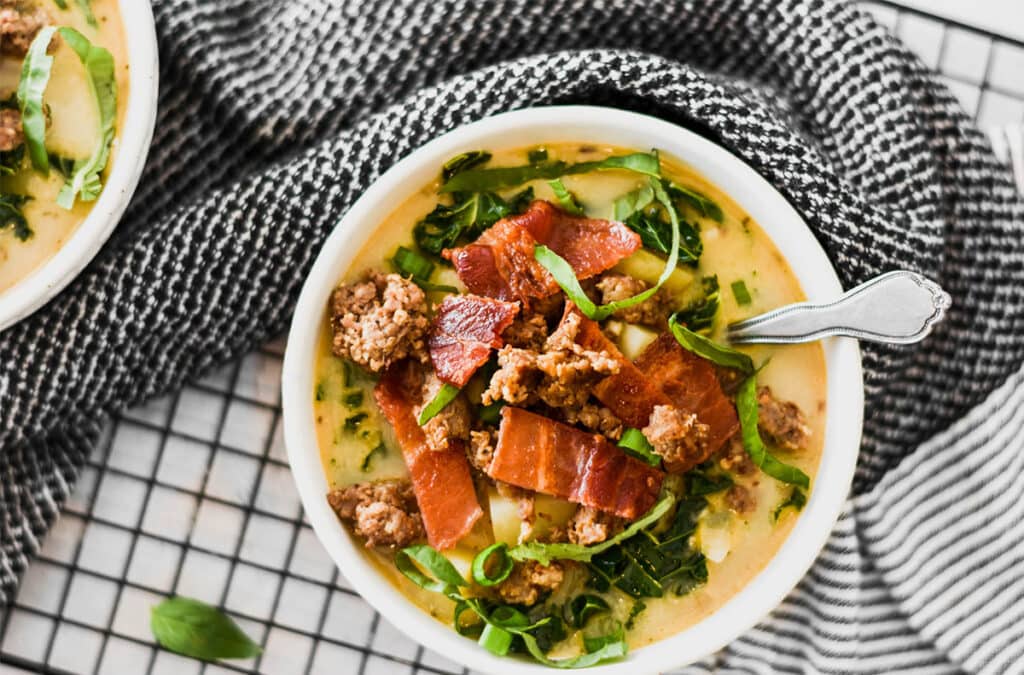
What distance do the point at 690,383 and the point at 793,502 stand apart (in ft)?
0.88

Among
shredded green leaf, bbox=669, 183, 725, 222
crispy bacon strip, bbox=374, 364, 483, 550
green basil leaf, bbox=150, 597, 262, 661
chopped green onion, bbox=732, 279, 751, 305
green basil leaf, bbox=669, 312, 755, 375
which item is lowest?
green basil leaf, bbox=150, 597, 262, 661

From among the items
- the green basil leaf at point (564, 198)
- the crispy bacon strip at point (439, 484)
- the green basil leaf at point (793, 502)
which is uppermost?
the green basil leaf at point (564, 198)

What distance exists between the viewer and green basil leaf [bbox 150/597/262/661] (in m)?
1.98

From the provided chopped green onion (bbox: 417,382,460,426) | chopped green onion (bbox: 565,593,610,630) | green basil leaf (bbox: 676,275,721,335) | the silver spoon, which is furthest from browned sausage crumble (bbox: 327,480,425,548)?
the silver spoon

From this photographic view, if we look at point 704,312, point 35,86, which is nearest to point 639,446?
point 704,312

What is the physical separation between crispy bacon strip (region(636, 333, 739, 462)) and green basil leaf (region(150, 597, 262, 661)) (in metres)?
0.92

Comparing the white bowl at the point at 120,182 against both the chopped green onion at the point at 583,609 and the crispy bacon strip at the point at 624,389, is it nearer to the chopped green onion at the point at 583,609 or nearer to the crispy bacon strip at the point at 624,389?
the crispy bacon strip at the point at 624,389

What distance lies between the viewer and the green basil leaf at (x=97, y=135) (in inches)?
67.6

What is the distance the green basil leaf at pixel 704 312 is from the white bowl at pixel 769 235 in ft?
0.43

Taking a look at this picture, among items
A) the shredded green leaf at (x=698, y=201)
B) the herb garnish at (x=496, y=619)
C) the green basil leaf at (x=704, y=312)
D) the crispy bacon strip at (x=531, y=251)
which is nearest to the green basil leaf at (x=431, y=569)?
the herb garnish at (x=496, y=619)

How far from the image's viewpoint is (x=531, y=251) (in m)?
1.63

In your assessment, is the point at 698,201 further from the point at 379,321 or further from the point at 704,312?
the point at 379,321

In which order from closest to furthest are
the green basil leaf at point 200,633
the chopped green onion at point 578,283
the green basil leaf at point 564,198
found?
the chopped green onion at point 578,283, the green basil leaf at point 564,198, the green basil leaf at point 200,633

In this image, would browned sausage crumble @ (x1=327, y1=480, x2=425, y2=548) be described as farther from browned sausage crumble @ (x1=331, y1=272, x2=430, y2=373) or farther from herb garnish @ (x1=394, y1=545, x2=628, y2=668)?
browned sausage crumble @ (x1=331, y1=272, x2=430, y2=373)
